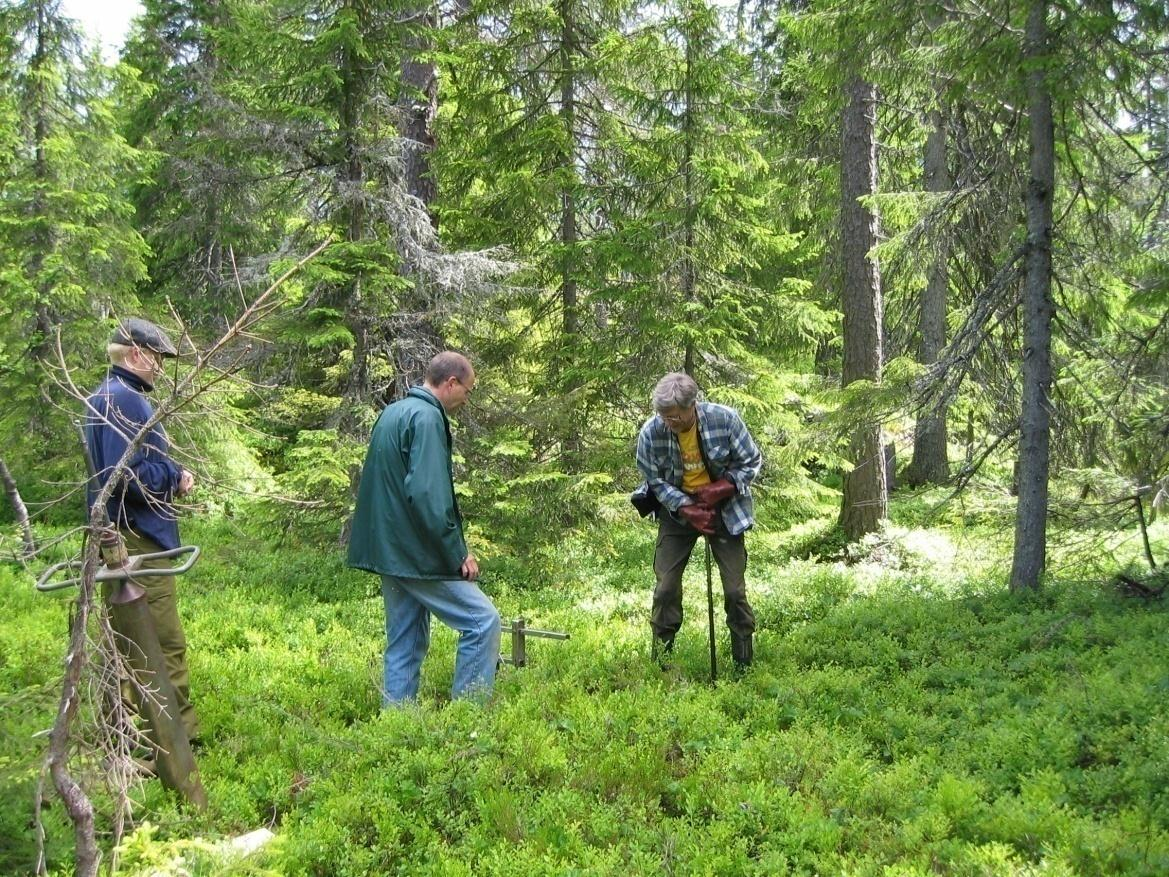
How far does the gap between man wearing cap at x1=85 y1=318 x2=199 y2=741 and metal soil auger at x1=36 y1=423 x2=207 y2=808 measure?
441 millimetres

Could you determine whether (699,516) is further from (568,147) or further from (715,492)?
(568,147)

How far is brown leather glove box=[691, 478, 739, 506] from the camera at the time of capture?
6242 mm

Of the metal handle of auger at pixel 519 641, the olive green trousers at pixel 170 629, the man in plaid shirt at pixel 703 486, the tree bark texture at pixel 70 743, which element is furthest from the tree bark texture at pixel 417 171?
the tree bark texture at pixel 70 743

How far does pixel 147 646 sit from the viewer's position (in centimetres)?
390

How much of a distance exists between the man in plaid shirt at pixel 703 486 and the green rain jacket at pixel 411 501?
5.74ft

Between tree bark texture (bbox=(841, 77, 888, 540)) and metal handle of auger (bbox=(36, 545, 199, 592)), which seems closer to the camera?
metal handle of auger (bbox=(36, 545, 199, 592))

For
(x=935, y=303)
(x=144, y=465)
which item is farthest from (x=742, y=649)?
(x=935, y=303)

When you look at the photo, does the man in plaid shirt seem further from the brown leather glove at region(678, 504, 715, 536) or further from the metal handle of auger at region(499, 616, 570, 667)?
the metal handle of auger at region(499, 616, 570, 667)

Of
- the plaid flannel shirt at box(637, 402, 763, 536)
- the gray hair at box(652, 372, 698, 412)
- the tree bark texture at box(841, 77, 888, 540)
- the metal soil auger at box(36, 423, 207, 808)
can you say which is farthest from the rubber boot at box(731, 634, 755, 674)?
the tree bark texture at box(841, 77, 888, 540)

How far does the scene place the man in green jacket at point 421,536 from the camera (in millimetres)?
5281

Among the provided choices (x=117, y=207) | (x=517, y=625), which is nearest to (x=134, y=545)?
(x=517, y=625)

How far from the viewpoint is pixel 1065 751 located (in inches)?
182

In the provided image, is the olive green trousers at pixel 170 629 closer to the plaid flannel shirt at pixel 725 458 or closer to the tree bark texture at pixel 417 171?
the plaid flannel shirt at pixel 725 458

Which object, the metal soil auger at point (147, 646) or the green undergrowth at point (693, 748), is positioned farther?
the green undergrowth at point (693, 748)
